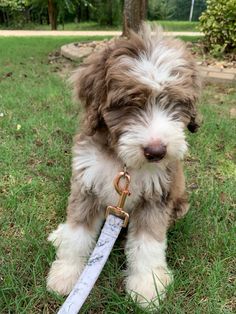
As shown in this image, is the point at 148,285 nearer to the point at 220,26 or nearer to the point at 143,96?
the point at 143,96

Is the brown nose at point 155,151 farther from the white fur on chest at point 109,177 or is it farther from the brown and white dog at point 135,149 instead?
the white fur on chest at point 109,177

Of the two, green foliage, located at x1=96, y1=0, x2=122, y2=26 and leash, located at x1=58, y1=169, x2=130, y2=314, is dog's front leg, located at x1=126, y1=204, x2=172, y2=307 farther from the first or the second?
green foliage, located at x1=96, y1=0, x2=122, y2=26

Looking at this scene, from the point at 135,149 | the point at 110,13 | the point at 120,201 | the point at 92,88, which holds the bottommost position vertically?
the point at 110,13

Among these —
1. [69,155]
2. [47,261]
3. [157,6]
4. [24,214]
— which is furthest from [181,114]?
[157,6]

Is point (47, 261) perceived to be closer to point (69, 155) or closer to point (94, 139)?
point (94, 139)

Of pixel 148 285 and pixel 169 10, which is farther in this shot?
pixel 169 10

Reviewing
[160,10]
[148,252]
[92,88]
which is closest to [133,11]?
[92,88]

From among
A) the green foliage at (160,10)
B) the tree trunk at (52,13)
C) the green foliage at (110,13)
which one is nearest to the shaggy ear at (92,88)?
the tree trunk at (52,13)
